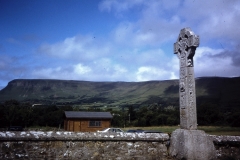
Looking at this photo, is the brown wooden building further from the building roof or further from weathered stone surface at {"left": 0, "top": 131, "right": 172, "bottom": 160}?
weathered stone surface at {"left": 0, "top": 131, "right": 172, "bottom": 160}

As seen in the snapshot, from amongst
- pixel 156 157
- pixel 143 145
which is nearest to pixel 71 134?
pixel 143 145

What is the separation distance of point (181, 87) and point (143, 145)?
2281mm

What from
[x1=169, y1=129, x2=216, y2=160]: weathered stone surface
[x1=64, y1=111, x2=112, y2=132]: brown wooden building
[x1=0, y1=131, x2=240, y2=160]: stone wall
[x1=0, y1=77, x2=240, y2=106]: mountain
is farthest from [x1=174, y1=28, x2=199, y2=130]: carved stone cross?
[x1=0, y1=77, x2=240, y2=106]: mountain

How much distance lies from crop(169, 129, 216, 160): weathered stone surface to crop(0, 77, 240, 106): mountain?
114 m

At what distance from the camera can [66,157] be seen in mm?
6066

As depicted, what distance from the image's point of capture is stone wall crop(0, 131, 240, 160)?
5.84m

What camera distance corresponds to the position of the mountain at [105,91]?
126469 mm

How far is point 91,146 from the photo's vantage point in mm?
6320

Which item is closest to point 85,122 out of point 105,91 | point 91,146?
point 91,146

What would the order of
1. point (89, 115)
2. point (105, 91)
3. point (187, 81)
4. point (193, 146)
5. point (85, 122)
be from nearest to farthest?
point (193, 146) → point (187, 81) → point (85, 122) → point (89, 115) → point (105, 91)

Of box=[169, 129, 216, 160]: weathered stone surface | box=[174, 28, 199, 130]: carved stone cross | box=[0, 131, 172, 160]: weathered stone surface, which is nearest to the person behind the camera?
box=[0, 131, 172, 160]: weathered stone surface

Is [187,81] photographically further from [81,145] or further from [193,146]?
[81,145]

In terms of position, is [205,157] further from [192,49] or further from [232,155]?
[192,49]

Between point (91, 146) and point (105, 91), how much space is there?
7012 inches
